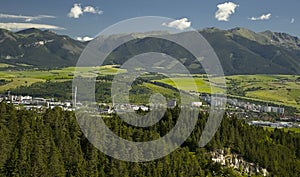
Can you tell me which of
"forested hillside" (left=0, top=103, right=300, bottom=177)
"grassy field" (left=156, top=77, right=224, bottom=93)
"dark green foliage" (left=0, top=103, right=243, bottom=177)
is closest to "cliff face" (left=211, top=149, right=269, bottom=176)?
"forested hillside" (left=0, top=103, right=300, bottom=177)

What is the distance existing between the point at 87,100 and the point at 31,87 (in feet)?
234

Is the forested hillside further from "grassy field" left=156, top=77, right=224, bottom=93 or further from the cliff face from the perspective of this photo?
"grassy field" left=156, top=77, right=224, bottom=93

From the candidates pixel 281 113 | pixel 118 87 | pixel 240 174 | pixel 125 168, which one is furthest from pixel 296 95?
pixel 125 168

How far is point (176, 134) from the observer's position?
52562mm

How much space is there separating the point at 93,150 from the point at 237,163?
2279 centimetres

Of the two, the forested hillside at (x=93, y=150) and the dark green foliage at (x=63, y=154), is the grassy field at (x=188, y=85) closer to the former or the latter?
the forested hillside at (x=93, y=150)

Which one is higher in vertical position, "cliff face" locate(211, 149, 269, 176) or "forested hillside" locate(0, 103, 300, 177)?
"forested hillside" locate(0, 103, 300, 177)

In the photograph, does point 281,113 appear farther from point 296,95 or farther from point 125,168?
point 125,168

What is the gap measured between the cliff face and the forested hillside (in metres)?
0.74

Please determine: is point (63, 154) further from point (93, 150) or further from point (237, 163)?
point (237, 163)

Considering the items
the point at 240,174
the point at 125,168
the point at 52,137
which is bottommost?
the point at 240,174

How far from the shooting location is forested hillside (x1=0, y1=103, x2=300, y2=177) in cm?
3656

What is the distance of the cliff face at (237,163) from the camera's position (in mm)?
54344

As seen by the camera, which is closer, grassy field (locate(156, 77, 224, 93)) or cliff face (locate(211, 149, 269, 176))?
cliff face (locate(211, 149, 269, 176))
